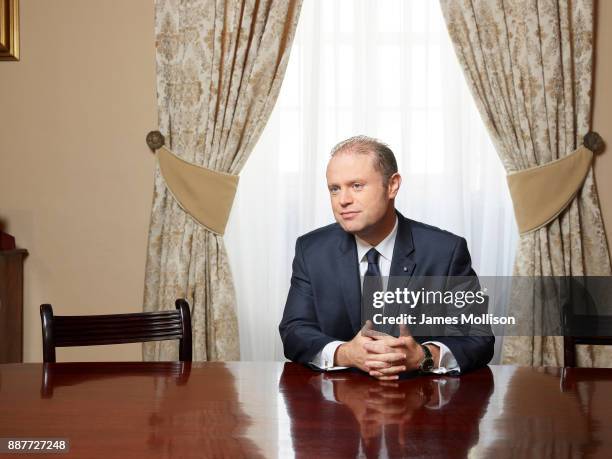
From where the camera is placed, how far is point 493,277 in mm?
4184

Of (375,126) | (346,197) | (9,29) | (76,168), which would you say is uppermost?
(9,29)

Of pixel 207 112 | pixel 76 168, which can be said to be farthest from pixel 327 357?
pixel 76 168

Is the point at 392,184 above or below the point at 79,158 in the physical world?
below

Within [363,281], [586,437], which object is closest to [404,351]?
[363,281]

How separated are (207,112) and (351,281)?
94.5 inches

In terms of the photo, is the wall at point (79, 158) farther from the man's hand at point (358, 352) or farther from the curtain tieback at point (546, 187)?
the man's hand at point (358, 352)

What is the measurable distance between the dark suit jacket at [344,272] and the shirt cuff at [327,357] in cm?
12

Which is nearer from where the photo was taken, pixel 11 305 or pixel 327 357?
pixel 327 357

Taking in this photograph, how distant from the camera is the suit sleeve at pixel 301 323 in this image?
1.99 meters

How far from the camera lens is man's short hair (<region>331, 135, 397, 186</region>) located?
2.03 m

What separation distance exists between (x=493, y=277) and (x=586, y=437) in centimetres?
285

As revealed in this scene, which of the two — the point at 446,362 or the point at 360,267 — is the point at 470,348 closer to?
the point at 446,362

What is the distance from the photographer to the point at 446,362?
1.90 m

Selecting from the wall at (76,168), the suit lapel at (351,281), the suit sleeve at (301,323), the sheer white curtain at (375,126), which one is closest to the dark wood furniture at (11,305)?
the wall at (76,168)
